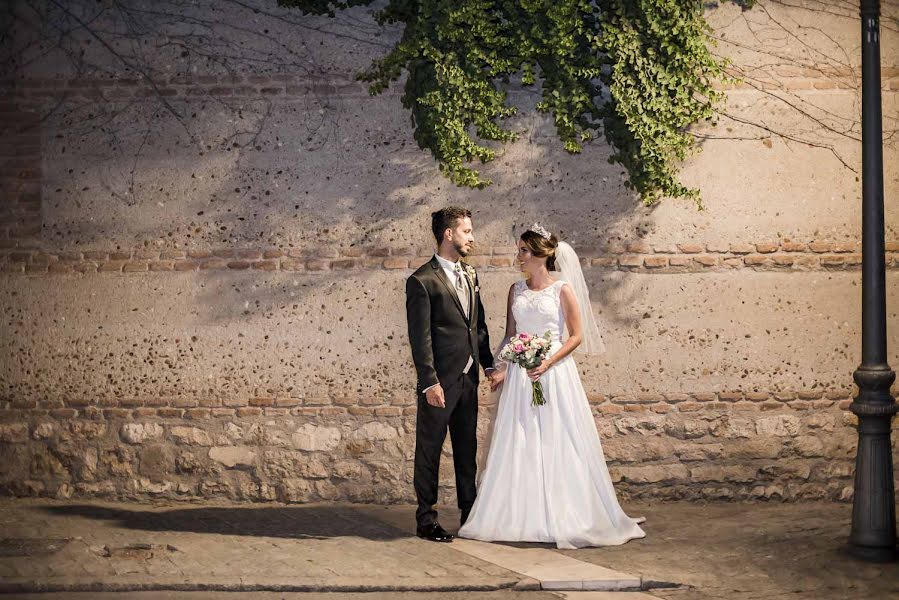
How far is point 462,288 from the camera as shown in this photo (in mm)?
7148

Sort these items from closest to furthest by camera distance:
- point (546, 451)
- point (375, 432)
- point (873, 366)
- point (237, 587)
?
point (237, 587)
point (873, 366)
point (546, 451)
point (375, 432)

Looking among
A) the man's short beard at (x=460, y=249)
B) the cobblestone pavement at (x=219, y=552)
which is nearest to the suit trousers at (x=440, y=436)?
the cobblestone pavement at (x=219, y=552)

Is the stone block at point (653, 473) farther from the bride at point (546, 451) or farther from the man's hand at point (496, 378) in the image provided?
the man's hand at point (496, 378)

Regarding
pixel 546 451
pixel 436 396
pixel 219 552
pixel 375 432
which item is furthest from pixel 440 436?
pixel 219 552

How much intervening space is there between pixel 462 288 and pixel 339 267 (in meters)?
1.67

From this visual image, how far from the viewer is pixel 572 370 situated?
23.6 ft

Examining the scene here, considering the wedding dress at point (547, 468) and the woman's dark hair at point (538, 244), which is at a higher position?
the woman's dark hair at point (538, 244)

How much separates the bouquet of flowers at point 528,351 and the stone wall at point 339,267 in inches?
59.6

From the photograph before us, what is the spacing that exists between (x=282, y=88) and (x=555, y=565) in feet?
15.2

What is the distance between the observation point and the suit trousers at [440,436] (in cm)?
701

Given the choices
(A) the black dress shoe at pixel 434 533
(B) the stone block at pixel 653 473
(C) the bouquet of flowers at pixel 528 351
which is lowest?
(A) the black dress shoe at pixel 434 533

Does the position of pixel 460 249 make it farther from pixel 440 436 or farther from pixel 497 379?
pixel 440 436

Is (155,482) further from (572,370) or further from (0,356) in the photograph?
(572,370)

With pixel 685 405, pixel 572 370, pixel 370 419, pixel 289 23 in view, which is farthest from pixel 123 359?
pixel 685 405
